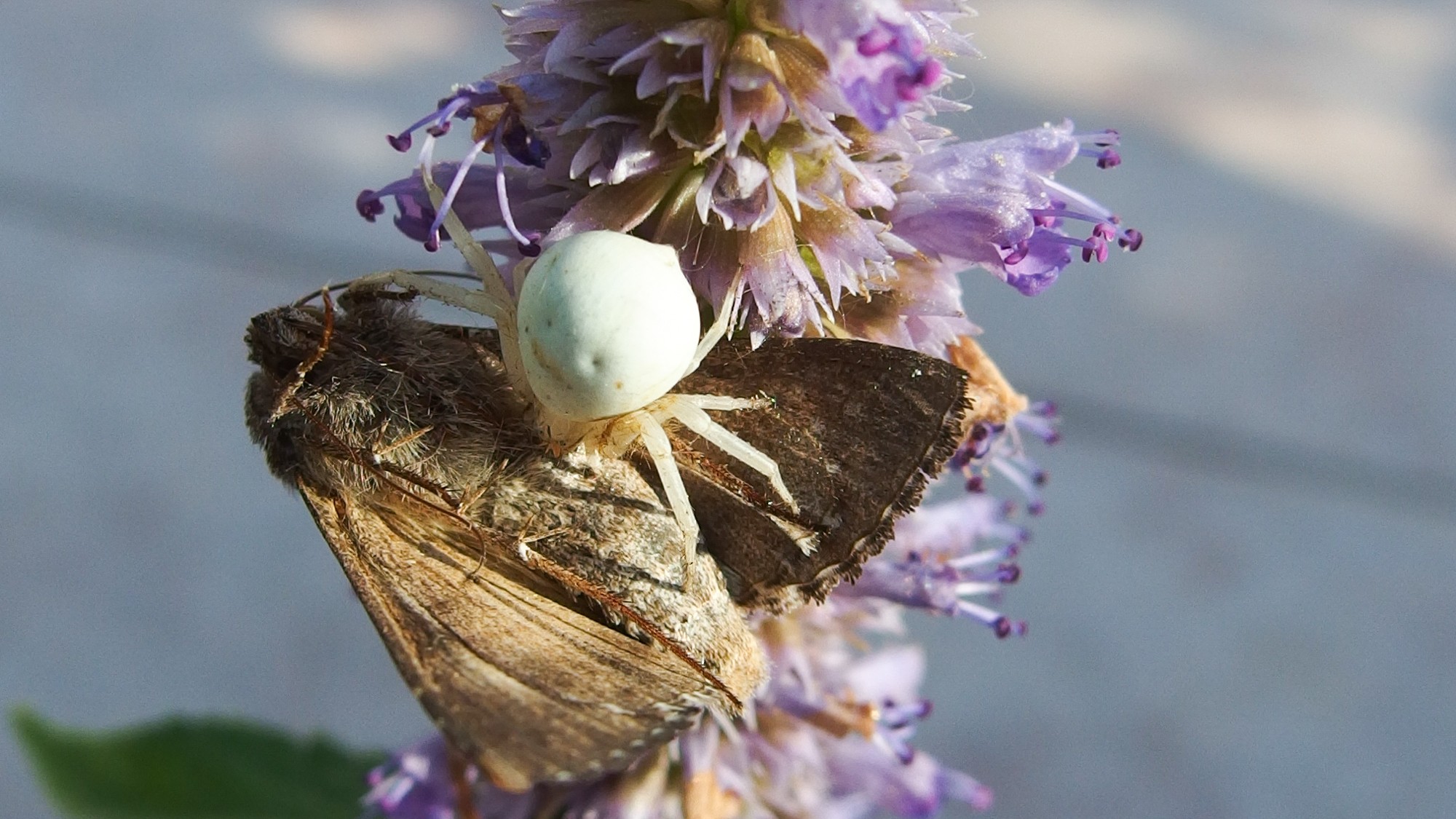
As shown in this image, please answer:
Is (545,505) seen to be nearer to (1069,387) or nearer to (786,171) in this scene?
(786,171)

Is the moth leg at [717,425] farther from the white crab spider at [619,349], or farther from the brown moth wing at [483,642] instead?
the brown moth wing at [483,642]

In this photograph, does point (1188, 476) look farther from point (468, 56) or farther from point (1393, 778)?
point (468, 56)

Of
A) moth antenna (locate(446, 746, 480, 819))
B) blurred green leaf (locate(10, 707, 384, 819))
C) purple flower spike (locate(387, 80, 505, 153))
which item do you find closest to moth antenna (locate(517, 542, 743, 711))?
purple flower spike (locate(387, 80, 505, 153))

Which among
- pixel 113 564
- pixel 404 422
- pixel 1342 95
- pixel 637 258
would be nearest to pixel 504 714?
pixel 404 422

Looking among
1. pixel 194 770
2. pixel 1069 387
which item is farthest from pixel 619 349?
pixel 1069 387

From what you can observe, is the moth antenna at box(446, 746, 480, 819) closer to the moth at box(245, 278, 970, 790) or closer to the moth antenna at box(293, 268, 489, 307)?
the moth at box(245, 278, 970, 790)
